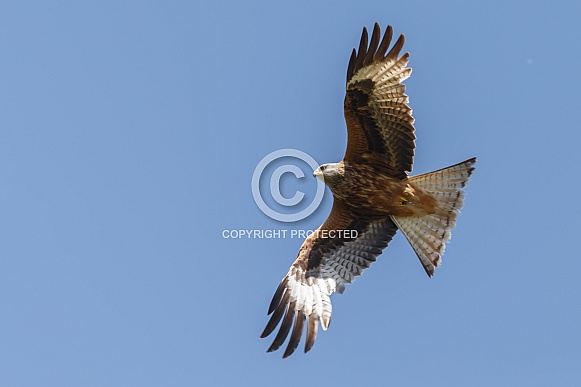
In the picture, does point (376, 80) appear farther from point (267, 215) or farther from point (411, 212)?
point (267, 215)

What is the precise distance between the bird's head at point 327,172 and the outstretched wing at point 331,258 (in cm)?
48

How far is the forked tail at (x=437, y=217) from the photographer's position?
1187 cm

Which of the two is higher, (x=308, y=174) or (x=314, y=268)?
(x=308, y=174)

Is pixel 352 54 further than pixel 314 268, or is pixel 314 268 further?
pixel 314 268

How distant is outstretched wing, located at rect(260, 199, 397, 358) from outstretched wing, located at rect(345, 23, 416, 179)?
44.9 inches

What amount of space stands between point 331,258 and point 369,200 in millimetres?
974

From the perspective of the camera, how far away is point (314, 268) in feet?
41.0

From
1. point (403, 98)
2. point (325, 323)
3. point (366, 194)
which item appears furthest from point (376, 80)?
point (325, 323)

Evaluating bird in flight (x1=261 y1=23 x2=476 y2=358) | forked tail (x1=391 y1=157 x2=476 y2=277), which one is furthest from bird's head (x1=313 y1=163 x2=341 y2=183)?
forked tail (x1=391 y1=157 x2=476 y2=277)

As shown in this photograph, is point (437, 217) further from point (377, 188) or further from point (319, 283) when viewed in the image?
point (319, 283)

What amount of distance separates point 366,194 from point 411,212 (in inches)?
25.0

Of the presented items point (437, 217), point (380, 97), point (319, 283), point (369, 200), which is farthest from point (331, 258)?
point (380, 97)

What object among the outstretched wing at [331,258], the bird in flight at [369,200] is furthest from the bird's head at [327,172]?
the outstretched wing at [331,258]

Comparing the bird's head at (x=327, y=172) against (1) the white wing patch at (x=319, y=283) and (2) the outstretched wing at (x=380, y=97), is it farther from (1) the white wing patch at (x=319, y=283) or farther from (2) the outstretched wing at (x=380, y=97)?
(1) the white wing patch at (x=319, y=283)
